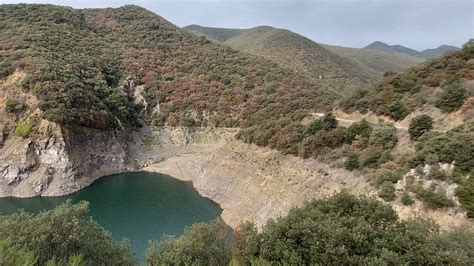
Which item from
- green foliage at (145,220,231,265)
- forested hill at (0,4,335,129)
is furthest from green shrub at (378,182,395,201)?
forested hill at (0,4,335,129)

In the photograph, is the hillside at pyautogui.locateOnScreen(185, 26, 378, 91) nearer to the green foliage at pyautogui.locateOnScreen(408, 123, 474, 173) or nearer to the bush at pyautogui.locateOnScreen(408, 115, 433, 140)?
the bush at pyautogui.locateOnScreen(408, 115, 433, 140)

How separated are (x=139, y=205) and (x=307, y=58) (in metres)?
92.4

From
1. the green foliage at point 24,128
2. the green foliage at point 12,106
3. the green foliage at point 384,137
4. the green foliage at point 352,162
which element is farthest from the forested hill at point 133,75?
the green foliage at point 352,162

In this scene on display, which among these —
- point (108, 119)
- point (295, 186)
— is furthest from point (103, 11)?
point (295, 186)

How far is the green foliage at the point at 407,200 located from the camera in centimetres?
2398

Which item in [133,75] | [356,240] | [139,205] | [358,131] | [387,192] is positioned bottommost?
[139,205]

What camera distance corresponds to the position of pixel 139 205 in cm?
4453

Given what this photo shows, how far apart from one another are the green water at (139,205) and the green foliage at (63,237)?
381 inches

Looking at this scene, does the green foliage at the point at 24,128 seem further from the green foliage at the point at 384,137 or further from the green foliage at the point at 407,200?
the green foliage at the point at 407,200

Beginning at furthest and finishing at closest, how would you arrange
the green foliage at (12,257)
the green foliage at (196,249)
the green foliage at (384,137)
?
the green foliage at (384,137) < the green foliage at (196,249) < the green foliage at (12,257)

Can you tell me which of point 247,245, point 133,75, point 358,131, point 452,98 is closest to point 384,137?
point 358,131

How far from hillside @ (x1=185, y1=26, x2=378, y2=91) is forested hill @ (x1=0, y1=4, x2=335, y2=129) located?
24120mm

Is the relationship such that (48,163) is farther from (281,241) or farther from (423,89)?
(423,89)

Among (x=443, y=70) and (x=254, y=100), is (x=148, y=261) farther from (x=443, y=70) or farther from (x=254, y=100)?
(x=254, y=100)
